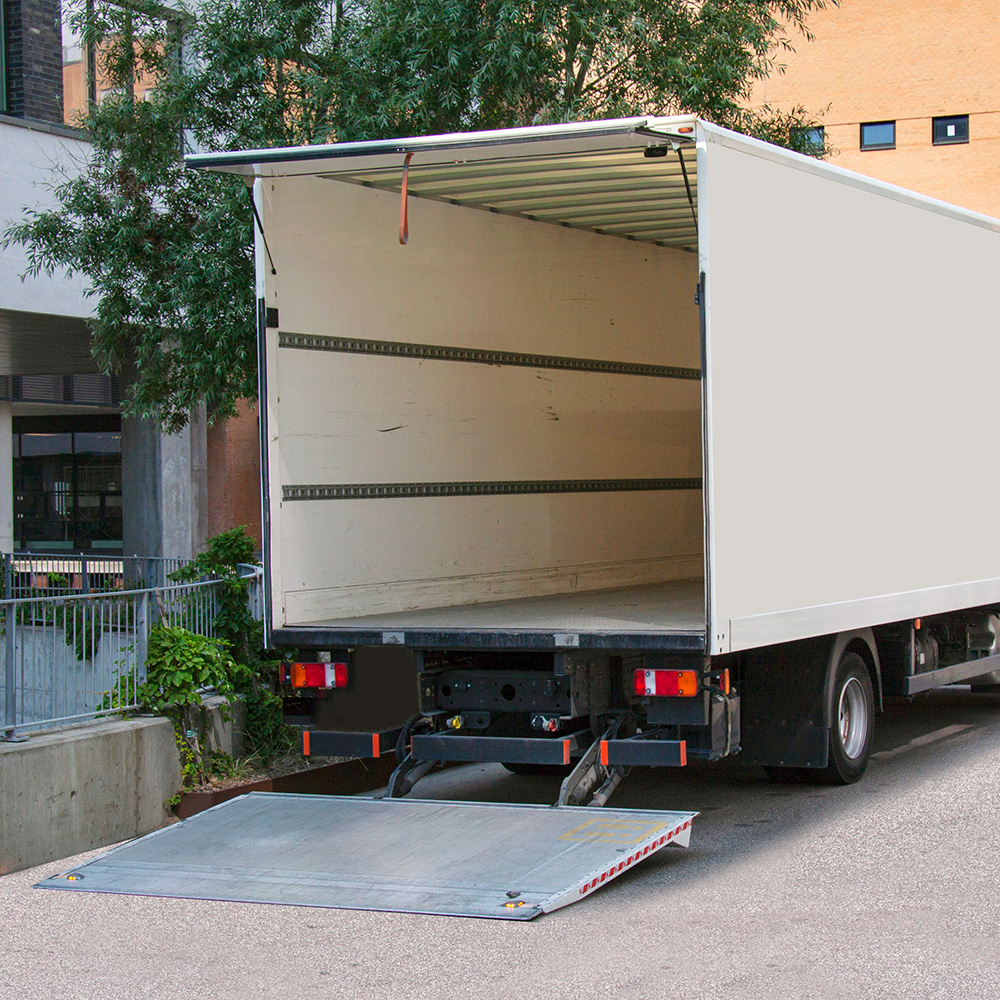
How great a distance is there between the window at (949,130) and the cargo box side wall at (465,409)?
27.0m

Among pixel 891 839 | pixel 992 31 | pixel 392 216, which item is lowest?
pixel 891 839

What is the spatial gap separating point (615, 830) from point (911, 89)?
109ft

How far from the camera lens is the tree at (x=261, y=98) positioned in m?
11.2

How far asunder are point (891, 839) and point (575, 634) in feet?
6.34

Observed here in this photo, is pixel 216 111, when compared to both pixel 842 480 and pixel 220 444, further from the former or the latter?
pixel 220 444

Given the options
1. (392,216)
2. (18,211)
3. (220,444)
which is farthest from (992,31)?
(392,216)

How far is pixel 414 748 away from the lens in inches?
301

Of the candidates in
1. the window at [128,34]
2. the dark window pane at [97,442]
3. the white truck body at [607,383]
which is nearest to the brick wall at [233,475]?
the dark window pane at [97,442]

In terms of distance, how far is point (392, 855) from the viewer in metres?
6.60

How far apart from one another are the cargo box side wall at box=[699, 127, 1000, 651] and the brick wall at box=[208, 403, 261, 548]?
Result: 63.2 ft

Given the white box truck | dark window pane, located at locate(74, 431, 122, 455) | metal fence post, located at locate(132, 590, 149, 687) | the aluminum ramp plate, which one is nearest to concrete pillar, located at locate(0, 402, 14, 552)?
dark window pane, located at locate(74, 431, 122, 455)

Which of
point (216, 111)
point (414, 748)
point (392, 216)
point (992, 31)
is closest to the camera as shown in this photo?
point (414, 748)

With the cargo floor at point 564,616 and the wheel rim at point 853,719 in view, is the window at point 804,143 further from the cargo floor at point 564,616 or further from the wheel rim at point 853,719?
the wheel rim at point 853,719

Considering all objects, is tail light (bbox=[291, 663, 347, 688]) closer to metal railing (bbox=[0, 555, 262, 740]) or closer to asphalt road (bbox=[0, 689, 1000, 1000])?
metal railing (bbox=[0, 555, 262, 740])
